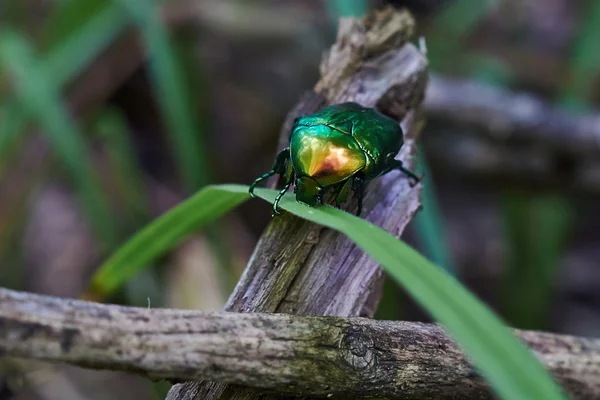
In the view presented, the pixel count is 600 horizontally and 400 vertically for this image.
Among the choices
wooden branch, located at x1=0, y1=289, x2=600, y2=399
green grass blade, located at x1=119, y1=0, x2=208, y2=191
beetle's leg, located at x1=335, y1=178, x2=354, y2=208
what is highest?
green grass blade, located at x1=119, y1=0, x2=208, y2=191

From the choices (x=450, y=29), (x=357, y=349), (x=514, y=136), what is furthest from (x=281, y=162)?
(x=450, y=29)

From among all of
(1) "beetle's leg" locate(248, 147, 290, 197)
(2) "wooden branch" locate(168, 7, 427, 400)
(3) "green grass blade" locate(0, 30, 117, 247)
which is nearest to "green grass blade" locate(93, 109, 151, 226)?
(3) "green grass blade" locate(0, 30, 117, 247)

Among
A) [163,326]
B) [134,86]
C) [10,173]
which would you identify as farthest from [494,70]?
[163,326]

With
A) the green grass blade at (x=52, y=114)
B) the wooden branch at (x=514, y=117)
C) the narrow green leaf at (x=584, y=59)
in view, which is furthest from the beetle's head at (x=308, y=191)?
the narrow green leaf at (x=584, y=59)

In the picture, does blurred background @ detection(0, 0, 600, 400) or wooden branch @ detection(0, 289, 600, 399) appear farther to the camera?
blurred background @ detection(0, 0, 600, 400)

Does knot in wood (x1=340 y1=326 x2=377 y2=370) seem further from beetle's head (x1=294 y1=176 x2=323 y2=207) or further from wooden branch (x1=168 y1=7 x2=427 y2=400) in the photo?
beetle's head (x1=294 y1=176 x2=323 y2=207)

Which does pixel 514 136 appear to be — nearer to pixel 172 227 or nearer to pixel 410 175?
pixel 410 175

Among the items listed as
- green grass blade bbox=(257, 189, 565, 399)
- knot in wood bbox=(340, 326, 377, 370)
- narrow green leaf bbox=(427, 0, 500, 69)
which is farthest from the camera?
narrow green leaf bbox=(427, 0, 500, 69)
